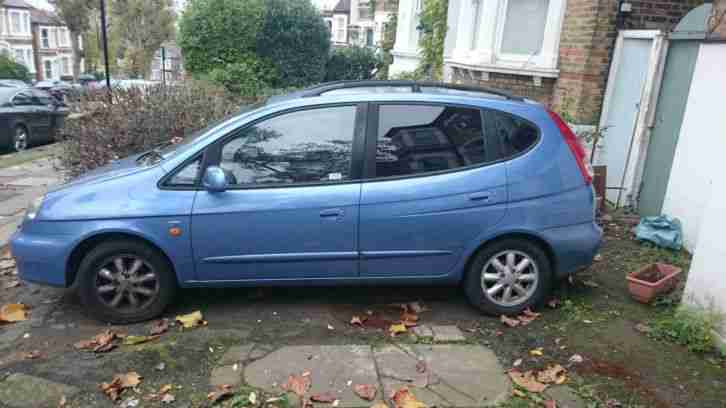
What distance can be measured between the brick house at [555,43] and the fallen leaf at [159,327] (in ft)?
19.1

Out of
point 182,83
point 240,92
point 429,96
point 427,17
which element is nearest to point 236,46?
point 240,92

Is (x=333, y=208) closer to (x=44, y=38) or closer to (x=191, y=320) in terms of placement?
(x=191, y=320)

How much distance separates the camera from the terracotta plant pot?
441 centimetres

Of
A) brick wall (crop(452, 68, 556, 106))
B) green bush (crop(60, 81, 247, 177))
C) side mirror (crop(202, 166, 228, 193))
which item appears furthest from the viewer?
brick wall (crop(452, 68, 556, 106))

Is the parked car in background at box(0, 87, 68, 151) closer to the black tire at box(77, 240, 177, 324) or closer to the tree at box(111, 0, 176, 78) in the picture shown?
the black tire at box(77, 240, 177, 324)

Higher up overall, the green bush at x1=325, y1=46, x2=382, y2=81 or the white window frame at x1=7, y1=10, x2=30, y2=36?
the white window frame at x1=7, y1=10, x2=30, y2=36

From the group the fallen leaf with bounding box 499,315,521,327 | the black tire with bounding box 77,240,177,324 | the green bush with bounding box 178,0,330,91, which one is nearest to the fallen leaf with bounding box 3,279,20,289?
the black tire with bounding box 77,240,177,324

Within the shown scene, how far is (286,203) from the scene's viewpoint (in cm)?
396

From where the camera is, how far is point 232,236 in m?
3.98

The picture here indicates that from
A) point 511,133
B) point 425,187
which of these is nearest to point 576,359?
point 425,187

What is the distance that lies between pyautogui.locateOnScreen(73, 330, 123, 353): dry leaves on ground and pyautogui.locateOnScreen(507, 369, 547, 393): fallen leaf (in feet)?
→ 8.72

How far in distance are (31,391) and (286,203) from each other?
1.93 meters

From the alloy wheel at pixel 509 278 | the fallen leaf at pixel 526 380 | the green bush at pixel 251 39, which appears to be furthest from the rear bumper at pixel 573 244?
the green bush at pixel 251 39

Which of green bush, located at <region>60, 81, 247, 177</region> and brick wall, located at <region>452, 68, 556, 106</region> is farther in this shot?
brick wall, located at <region>452, 68, 556, 106</region>
